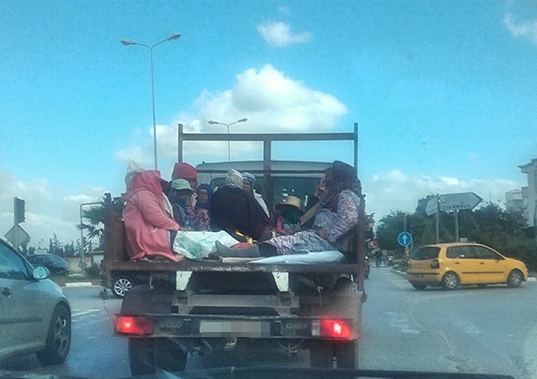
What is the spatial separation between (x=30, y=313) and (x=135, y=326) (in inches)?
83.9

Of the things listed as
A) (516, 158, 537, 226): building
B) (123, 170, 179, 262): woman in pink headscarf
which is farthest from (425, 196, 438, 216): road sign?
(516, 158, 537, 226): building

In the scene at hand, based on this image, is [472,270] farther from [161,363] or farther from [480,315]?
[161,363]

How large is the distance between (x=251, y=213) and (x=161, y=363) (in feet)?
5.38

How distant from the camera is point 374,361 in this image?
891cm

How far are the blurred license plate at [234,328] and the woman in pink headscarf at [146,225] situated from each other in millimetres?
690

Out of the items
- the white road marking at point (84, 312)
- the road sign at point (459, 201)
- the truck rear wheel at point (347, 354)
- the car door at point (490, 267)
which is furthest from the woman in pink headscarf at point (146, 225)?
the road sign at point (459, 201)

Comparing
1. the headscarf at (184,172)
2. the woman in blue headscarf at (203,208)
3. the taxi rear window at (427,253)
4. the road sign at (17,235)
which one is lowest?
the taxi rear window at (427,253)

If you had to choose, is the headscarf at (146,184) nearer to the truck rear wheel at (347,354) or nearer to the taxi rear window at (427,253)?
the truck rear wheel at (347,354)

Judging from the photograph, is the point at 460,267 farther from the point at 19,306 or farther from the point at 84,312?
the point at 19,306

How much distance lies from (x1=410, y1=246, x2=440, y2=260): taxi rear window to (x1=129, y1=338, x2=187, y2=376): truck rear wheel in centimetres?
1844

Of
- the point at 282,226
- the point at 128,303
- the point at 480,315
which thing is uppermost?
the point at 282,226

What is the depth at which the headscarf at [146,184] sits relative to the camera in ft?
22.9

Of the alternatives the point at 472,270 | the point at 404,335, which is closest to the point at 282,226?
the point at 404,335

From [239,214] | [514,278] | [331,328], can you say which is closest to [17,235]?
[239,214]
